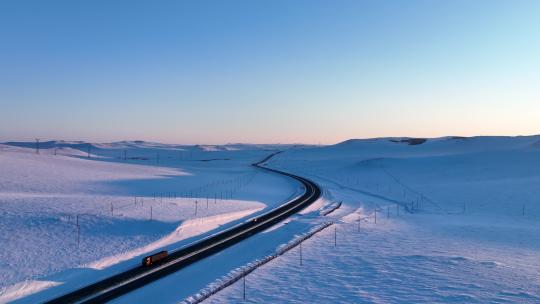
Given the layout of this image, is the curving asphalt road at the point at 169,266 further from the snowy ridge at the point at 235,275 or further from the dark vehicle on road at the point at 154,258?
the snowy ridge at the point at 235,275

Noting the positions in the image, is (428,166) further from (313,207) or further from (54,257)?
(54,257)

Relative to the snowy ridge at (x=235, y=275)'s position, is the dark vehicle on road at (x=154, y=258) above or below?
above

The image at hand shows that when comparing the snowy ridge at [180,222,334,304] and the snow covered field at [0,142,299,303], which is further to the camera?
the snow covered field at [0,142,299,303]

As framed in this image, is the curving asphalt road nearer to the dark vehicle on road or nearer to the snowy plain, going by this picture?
the dark vehicle on road

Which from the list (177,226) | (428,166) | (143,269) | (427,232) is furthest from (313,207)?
(428,166)

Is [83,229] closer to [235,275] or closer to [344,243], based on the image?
[235,275]

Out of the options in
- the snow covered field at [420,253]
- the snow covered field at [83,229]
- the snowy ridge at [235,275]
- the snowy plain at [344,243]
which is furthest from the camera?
the snow covered field at [83,229]

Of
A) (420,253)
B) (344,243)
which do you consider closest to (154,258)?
(344,243)

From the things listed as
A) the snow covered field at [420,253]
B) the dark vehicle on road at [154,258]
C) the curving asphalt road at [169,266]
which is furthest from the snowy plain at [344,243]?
the dark vehicle on road at [154,258]

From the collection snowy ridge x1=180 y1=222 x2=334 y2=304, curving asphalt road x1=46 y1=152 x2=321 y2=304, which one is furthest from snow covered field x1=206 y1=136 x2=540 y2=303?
curving asphalt road x1=46 y1=152 x2=321 y2=304
